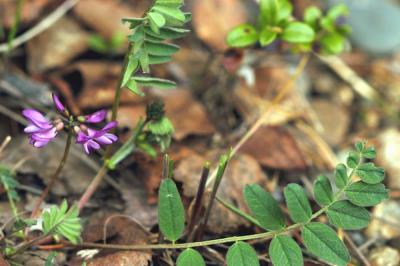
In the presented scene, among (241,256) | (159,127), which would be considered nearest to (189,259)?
(241,256)

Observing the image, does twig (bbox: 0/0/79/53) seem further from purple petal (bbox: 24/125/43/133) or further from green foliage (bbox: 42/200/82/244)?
green foliage (bbox: 42/200/82/244)

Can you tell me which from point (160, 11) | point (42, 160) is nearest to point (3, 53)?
point (42, 160)

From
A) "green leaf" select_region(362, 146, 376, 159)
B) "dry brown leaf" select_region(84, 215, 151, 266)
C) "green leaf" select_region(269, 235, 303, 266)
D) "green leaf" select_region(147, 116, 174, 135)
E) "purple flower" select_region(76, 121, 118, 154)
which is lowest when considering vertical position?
"dry brown leaf" select_region(84, 215, 151, 266)

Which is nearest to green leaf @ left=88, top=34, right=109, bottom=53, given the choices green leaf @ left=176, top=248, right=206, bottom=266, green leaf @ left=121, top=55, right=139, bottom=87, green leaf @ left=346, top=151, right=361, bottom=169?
green leaf @ left=121, top=55, right=139, bottom=87

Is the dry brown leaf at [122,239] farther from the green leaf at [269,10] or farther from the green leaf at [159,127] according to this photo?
the green leaf at [269,10]

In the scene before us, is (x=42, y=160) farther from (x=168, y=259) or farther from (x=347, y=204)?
(x=347, y=204)

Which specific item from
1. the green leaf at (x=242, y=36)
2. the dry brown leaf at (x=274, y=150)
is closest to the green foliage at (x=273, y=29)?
the green leaf at (x=242, y=36)
